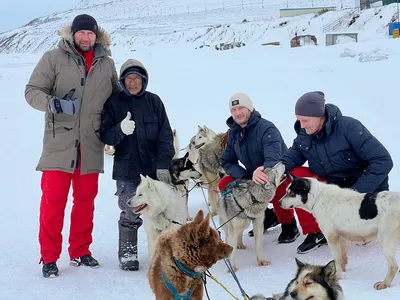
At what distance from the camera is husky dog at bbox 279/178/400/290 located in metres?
3.10

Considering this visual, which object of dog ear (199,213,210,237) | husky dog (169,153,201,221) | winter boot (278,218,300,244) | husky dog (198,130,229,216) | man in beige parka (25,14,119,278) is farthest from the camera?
husky dog (198,130,229,216)

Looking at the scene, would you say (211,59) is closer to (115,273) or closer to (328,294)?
(115,273)

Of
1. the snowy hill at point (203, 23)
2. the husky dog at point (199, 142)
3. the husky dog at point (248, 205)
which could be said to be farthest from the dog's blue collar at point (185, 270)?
the snowy hill at point (203, 23)

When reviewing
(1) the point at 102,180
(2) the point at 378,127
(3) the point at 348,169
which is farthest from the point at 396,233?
(2) the point at 378,127

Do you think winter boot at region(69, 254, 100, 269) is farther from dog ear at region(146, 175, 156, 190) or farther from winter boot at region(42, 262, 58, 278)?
dog ear at region(146, 175, 156, 190)

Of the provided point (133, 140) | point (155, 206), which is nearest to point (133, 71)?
point (133, 140)

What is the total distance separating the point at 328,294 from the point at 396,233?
3.09ft

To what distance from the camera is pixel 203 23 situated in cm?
5284

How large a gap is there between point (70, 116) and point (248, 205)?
1.68 metres

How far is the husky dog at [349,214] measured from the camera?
3.10m

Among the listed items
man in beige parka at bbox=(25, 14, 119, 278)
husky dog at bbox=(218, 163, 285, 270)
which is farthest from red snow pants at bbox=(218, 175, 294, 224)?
man in beige parka at bbox=(25, 14, 119, 278)

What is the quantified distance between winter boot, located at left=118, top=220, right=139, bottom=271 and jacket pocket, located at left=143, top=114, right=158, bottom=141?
2.67 feet

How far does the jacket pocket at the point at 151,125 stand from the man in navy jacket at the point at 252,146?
70 centimetres

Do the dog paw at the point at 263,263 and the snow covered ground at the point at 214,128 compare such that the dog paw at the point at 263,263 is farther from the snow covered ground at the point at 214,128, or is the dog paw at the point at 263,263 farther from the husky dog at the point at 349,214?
the husky dog at the point at 349,214
